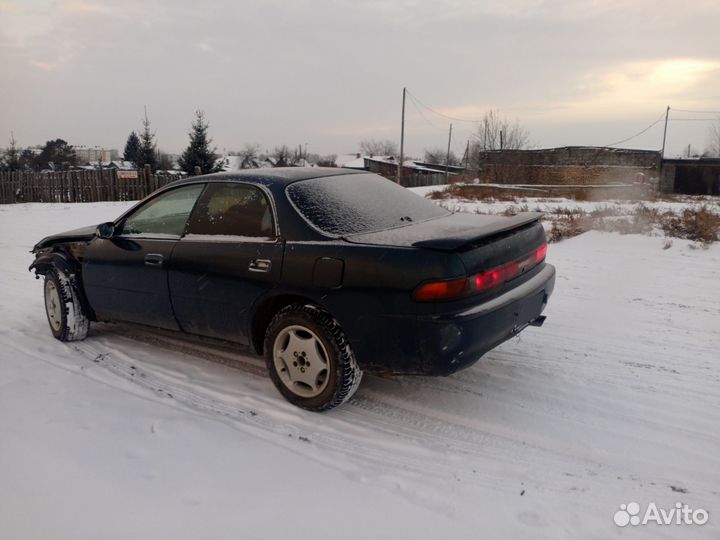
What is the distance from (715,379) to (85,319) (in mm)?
5070

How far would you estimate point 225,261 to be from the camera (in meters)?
3.54

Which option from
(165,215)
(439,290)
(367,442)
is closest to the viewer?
(439,290)

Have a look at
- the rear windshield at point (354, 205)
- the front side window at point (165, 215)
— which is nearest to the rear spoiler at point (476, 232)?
the rear windshield at point (354, 205)

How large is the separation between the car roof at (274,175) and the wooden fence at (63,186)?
22.0 m

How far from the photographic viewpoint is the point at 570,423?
315 centimetres

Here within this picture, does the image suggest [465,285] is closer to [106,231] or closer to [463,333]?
[463,333]

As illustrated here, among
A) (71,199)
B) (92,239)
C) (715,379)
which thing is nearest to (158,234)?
(92,239)

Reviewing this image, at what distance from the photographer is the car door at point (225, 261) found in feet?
11.2

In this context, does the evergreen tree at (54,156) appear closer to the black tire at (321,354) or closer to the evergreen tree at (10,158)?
the evergreen tree at (10,158)

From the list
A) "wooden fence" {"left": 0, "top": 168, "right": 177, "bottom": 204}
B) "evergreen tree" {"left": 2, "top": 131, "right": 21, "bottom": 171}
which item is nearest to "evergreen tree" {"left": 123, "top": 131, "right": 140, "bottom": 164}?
"evergreen tree" {"left": 2, "top": 131, "right": 21, "bottom": 171}

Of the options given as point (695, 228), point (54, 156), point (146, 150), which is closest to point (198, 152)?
point (146, 150)

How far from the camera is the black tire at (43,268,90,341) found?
457cm

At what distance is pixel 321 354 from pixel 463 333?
0.90 metres

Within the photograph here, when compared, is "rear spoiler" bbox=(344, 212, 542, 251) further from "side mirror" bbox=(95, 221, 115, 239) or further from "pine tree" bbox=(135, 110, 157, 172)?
"pine tree" bbox=(135, 110, 157, 172)
